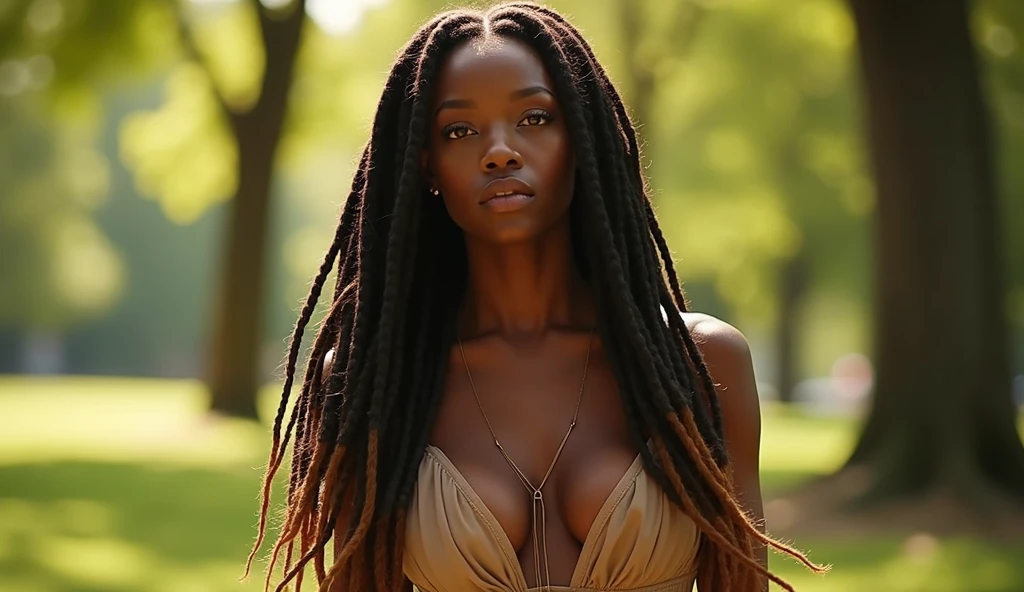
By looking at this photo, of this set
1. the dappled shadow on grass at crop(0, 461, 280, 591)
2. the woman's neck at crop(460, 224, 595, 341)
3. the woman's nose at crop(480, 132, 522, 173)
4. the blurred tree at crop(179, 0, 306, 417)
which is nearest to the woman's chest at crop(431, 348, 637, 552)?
the woman's neck at crop(460, 224, 595, 341)

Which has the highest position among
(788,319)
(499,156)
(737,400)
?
(788,319)

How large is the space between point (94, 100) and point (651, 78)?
29.2 feet

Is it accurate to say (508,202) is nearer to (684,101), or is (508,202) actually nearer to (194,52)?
(194,52)

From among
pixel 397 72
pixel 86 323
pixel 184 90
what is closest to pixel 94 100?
pixel 184 90

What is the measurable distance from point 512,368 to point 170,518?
317 inches

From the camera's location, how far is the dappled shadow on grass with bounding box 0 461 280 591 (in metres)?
8.34

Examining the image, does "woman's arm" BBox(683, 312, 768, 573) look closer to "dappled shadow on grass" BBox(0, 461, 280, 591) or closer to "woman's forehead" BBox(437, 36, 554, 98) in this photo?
"woman's forehead" BBox(437, 36, 554, 98)

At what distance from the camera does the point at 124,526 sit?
33.8ft

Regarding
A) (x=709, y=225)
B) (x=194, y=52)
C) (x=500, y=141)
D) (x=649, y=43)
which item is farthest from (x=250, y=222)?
(x=500, y=141)

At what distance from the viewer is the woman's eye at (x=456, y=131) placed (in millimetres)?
3074

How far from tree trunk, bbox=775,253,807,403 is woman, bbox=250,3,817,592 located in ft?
97.3

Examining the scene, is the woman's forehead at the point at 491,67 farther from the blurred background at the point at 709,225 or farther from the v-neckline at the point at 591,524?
the v-neckline at the point at 591,524

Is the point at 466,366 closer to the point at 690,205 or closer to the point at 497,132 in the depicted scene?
the point at 497,132

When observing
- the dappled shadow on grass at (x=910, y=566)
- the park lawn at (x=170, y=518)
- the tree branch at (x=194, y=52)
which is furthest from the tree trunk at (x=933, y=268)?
the tree branch at (x=194, y=52)
